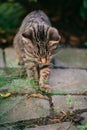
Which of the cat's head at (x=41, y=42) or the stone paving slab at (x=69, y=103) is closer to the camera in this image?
the stone paving slab at (x=69, y=103)

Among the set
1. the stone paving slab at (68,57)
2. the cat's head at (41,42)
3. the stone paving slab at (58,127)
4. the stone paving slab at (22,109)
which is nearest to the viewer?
the stone paving slab at (58,127)

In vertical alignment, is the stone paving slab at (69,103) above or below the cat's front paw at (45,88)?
below

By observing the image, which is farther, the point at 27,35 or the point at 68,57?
the point at 68,57

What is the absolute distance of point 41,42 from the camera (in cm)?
384

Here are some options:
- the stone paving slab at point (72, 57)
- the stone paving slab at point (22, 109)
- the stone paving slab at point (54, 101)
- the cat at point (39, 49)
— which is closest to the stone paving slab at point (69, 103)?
the stone paving slab at point (54, 101)

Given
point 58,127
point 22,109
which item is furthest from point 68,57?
point 58,127

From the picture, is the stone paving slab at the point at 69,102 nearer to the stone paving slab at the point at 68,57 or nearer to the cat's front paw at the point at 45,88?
the cat's front paw at the point at 45,88

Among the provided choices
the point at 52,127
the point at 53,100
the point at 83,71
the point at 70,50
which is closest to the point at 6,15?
the point at 70,50

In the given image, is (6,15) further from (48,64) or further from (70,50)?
(48,64)

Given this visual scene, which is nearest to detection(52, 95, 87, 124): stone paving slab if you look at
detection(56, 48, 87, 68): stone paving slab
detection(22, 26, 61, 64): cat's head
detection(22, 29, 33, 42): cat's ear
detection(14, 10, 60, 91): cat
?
detection(14, 10, 60, 91): cat

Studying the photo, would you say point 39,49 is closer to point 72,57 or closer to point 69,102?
point 69,102

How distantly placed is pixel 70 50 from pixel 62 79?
1.20 meters

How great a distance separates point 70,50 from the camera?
Answer: 5508mm

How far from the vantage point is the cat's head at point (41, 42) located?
383cm
